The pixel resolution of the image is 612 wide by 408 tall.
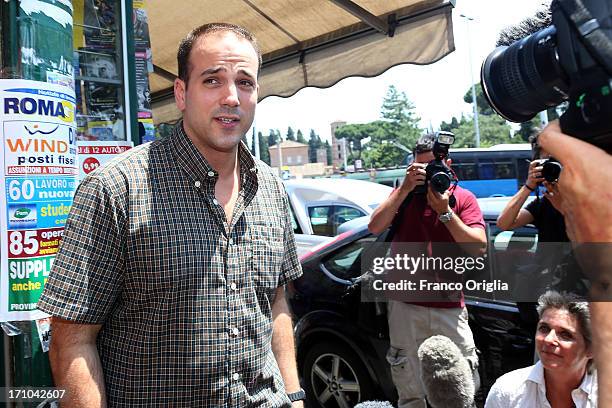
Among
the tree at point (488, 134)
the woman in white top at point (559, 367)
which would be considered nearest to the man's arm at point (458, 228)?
the woman in white top at point (559, 367)

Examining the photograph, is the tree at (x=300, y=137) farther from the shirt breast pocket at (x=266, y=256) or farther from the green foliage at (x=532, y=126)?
the shirt breast pocket at (x=266, y=256)

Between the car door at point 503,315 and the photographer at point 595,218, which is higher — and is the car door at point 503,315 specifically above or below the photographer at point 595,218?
below

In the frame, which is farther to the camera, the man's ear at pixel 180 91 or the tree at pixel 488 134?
the tree at pixel 488 134

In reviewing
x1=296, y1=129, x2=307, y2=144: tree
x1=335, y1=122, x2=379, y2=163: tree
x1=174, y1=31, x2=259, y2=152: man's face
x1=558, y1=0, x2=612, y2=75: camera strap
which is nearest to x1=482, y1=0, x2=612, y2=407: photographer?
x1=558, y1=0, x2=612, y2=75: camera strap

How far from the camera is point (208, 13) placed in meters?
4.97

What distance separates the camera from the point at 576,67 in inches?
39.1

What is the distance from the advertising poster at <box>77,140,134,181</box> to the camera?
2.64m

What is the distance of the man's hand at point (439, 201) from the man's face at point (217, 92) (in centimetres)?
174

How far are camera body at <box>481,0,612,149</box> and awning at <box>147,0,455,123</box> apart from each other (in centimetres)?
314

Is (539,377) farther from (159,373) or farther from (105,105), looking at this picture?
(105,105)

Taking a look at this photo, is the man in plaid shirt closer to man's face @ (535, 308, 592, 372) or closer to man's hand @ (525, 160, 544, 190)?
man's face @ (535, 308, 592, 372)

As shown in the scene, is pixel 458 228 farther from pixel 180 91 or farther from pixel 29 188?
pixel 29 188

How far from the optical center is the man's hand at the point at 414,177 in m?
3.34

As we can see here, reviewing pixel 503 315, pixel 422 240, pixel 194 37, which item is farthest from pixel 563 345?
pixel 194 37
